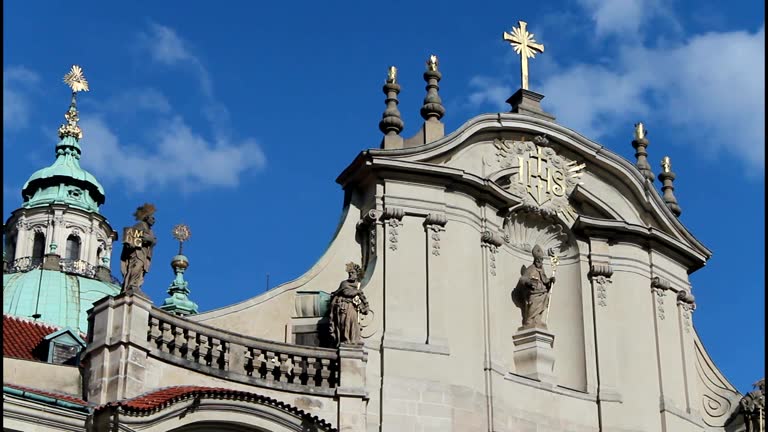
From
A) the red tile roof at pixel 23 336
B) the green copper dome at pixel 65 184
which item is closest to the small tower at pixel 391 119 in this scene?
the red tile roof at pixel 23 336

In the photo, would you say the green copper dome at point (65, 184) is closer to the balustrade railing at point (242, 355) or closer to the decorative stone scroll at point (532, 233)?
the decorative stone scroll at point (532, 233)

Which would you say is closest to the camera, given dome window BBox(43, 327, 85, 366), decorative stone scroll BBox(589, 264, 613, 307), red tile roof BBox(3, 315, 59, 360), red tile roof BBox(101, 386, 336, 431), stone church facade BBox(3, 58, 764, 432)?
red tile roof BBox(101, 386, 336, 431)

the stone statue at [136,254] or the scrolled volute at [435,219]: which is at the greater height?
the scrolled volute at [435,219]

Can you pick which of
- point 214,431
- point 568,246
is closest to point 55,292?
point 568,246

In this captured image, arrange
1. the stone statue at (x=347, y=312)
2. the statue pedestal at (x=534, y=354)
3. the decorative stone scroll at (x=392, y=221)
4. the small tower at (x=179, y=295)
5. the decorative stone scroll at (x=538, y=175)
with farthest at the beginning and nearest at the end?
the small tower at (x=179, y=295)
the decorative stone scroll at (x=538, y=175)
the statue pedestal at (x=534, y=354)
the decorative stone scroll at (x=392, y=221)
the stone statue at (x=347, y=312)

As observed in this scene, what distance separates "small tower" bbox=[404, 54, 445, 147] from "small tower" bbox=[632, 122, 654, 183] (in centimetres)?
424

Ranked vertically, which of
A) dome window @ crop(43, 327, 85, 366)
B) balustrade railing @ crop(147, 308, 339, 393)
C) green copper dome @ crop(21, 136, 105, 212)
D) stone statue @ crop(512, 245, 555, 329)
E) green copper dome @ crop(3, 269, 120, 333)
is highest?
green copper dome @ crop(21, 136, 105, 212)

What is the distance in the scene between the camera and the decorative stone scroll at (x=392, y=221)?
1989 cm

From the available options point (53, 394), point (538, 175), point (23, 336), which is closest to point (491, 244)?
point (538, 175)

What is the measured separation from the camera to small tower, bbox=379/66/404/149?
20578 millimetres

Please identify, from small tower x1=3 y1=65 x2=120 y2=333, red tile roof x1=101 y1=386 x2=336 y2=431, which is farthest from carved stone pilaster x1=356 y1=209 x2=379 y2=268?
small tower x1=3 y1=65 x2=120 y2=333

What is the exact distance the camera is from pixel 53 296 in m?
31.2

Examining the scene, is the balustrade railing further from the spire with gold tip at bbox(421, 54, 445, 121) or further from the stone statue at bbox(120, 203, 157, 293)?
the spire with gold tip at bbox(421, 54, 445, 121)

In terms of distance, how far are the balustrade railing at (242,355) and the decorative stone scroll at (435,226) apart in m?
2.80
